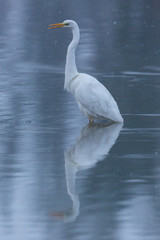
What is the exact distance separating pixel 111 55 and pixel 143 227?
468 inches

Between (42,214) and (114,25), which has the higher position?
(42,214)

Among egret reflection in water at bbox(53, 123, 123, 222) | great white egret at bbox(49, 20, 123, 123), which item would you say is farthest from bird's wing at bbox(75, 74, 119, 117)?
egret reflection in water at bbox(53, 123, 123, 222)

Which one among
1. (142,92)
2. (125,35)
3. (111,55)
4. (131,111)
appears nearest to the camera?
(131,111)

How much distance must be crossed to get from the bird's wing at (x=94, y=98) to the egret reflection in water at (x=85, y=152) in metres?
0.27

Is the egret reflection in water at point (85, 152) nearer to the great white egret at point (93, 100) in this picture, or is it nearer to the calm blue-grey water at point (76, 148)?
the calm blue-grey water at point (76, 148)

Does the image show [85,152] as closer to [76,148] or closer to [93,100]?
[76,148]

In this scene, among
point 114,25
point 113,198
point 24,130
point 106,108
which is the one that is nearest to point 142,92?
Answer: point 106,108

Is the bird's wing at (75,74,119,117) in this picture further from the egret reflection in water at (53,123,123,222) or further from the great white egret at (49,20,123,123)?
the egret reflection in water at (53,123,123,222)

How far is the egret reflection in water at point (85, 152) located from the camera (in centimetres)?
765

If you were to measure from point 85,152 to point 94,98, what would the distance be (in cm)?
203

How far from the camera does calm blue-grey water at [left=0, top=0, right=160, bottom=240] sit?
7.21 metres

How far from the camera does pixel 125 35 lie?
73.7 feet

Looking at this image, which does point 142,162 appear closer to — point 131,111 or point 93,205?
point 93,205

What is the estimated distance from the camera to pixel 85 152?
9867mm
